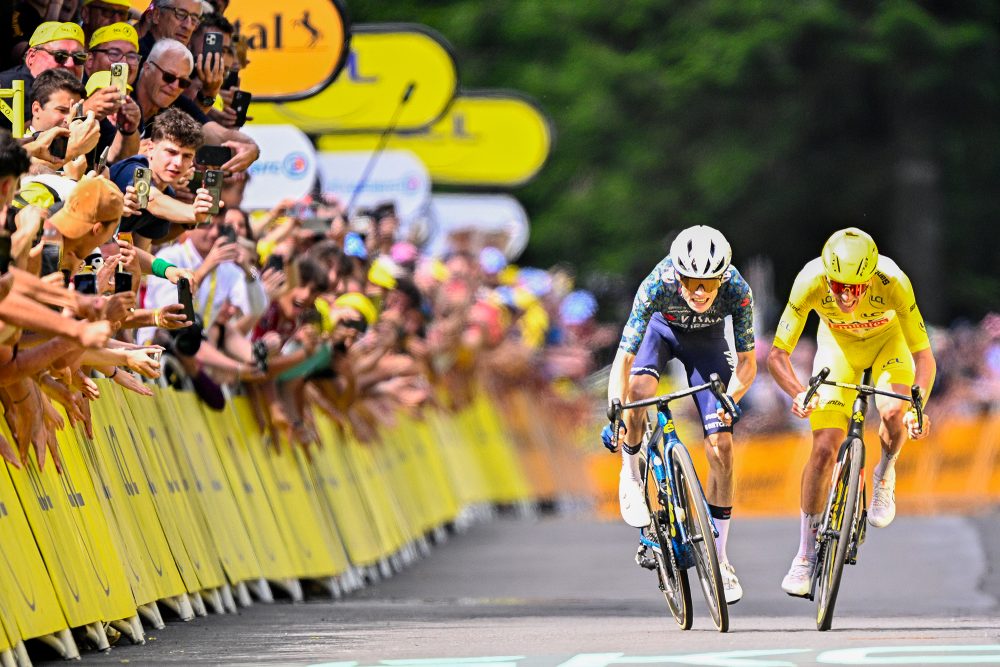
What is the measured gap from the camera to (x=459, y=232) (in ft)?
91.6

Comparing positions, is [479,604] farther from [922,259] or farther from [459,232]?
[922,259]

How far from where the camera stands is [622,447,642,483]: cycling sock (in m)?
12.8

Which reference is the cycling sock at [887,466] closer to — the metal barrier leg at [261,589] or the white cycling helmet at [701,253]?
the white cycling helmet at [701,253]

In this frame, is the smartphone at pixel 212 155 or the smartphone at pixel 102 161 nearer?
the smartphone at pixel 102 161

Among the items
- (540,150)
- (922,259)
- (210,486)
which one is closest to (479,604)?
(210,486)

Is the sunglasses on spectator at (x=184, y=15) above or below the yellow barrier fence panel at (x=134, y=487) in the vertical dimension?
above

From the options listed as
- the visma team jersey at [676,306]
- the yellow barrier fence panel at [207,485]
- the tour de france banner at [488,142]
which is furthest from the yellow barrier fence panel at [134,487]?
the tour de france banner at [488,142]

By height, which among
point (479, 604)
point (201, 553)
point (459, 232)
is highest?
point (459, 232)

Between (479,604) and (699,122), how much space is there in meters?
29.1

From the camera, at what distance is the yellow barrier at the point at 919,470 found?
31.2 m

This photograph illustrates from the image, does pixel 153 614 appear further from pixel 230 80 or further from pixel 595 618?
pixel 230 80

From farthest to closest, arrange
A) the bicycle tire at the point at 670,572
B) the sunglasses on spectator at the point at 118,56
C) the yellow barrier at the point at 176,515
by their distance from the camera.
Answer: the sunglasses on spectator at the point at 118,56 → the bicycle tire at the point at 670,572 → the yellow barrier at the point at 176,515

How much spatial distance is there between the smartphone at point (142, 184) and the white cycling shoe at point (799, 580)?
3.76 meters

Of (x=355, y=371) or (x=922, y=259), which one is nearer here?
(x=355, y=371)
